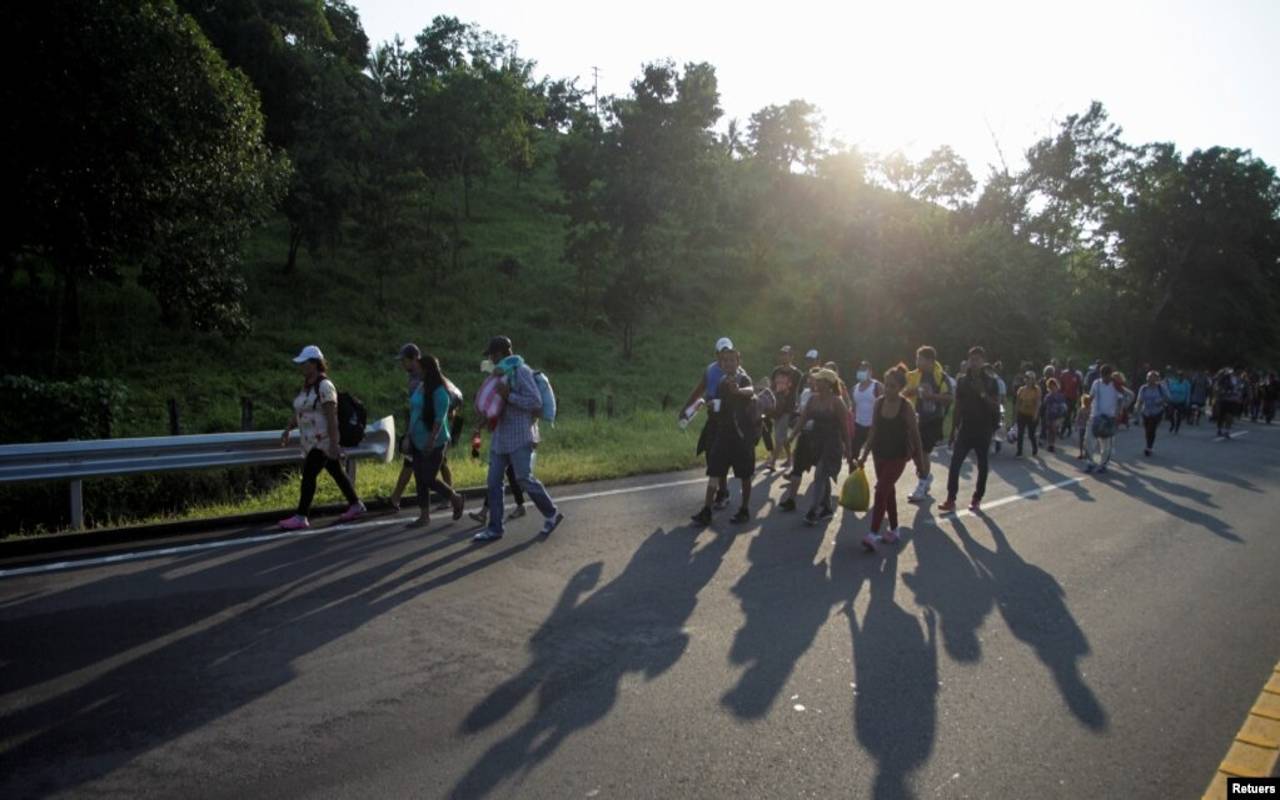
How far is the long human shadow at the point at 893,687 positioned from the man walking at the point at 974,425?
4.01m

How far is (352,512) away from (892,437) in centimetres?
561

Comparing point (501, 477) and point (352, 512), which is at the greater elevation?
point (501, 477)

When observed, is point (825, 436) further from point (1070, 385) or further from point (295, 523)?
point (1070, 385)

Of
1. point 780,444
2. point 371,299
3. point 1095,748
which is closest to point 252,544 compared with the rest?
point 1095,748

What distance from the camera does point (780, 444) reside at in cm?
1273

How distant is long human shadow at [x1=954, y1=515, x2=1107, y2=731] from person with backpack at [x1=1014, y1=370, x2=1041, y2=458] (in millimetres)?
8188

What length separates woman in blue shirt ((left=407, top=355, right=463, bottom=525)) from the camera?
8602mm

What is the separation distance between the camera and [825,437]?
950 cm

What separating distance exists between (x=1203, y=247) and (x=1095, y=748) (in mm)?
52521

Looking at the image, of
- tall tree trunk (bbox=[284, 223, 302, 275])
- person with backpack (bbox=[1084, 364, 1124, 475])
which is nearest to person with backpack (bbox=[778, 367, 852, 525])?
person with backpack (bbox=[1084, 364, 1124, 475])

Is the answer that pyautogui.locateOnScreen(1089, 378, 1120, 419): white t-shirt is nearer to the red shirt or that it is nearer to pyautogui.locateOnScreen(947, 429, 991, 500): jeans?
the red shirt

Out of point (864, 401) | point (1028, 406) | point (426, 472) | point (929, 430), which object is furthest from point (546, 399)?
point (1028, 406)

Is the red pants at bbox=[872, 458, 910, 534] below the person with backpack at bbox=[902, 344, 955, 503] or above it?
below

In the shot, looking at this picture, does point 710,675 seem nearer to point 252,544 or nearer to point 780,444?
point 252,544
